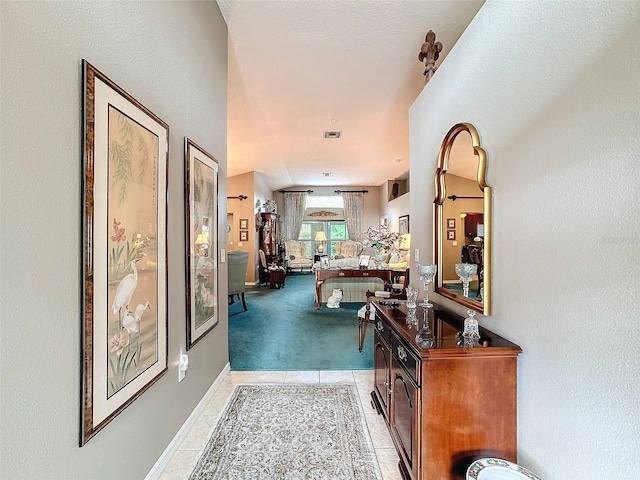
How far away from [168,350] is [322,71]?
9.78 ft

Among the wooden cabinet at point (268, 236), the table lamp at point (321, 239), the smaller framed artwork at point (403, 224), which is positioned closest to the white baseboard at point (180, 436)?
the smaller framed artwork at point (403, 224)

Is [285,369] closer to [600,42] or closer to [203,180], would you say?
[203,180]

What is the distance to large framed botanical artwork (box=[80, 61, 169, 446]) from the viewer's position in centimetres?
111

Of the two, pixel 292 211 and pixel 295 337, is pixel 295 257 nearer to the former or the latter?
pixel 292 211

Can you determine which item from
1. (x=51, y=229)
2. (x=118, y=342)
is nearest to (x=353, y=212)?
(x=118, y=342)

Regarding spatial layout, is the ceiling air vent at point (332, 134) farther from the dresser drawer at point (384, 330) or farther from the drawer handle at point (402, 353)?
the drawer handle at point (402, 353)

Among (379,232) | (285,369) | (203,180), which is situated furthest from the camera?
(379,232)

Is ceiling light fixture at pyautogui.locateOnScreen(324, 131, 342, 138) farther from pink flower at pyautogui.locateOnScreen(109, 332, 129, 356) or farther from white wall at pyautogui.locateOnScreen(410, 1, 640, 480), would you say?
pink flower at pyautogui.locateOnScreen(109, 332, 129, 356)

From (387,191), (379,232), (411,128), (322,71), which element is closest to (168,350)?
(411,128)

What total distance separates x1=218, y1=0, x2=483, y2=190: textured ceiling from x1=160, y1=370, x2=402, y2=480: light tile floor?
3.04 metres

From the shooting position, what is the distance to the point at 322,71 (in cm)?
323

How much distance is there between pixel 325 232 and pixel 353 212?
3.97ft

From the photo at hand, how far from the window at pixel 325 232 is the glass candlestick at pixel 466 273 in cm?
891

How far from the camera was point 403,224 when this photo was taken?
309 inches
